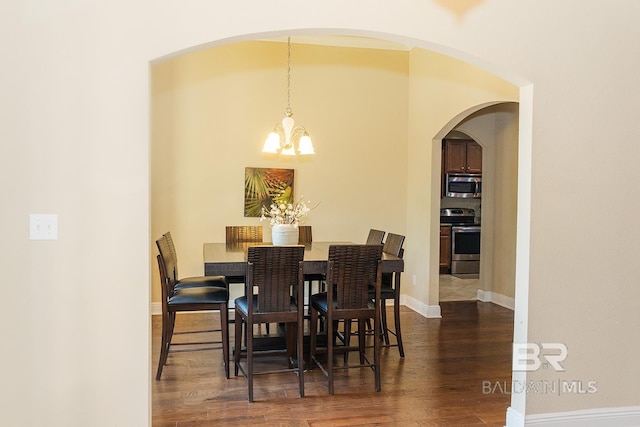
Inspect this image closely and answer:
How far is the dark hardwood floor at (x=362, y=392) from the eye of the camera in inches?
124

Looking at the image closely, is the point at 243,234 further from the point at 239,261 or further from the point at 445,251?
the point at 445,251

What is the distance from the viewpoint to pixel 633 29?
2963 mm

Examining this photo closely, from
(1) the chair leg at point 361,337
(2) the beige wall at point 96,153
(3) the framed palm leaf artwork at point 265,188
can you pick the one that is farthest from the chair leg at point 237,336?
(3) the framed palm leaf artwork at point 265,188

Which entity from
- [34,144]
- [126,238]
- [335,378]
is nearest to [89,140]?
[34,144]

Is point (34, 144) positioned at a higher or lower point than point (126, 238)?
higher

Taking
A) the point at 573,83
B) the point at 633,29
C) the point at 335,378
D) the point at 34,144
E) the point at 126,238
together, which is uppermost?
the point at 633,29

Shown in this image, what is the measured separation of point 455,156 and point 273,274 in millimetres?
6483

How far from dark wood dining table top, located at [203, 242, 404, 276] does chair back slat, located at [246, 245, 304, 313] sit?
0.32 meters

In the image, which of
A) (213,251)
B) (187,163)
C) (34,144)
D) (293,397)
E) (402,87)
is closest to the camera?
(34,144)

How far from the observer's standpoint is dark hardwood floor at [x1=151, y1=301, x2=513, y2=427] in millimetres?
3145

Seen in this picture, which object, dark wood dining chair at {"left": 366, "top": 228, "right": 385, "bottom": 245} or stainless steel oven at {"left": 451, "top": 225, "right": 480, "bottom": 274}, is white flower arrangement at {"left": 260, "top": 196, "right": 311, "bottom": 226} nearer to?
dark wood dining chair at {"left": 366, "top": 228, "right": 385, "bottom": 245}

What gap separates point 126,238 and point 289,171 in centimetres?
368

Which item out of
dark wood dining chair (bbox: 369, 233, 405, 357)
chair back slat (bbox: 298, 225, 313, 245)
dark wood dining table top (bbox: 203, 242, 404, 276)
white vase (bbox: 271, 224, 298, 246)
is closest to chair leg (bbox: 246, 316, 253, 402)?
dark wood dining table top (bbox: 203, 242, 404, 276)

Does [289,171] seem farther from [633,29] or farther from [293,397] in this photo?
[633,29]
